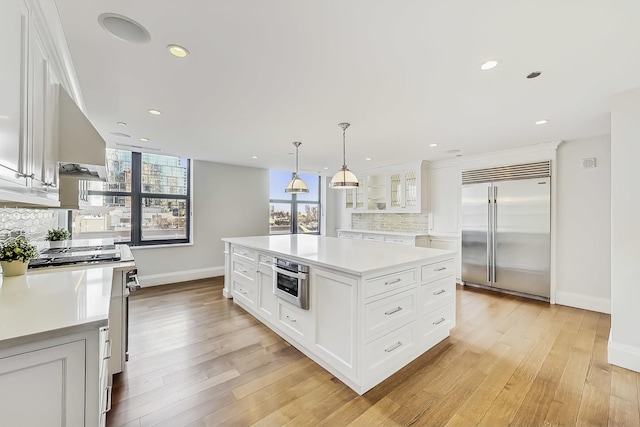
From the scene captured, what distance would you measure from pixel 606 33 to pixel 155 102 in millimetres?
3357

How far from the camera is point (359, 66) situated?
73.5 inches

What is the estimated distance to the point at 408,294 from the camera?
2264mm

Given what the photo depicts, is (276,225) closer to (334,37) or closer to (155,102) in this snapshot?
(155,102)

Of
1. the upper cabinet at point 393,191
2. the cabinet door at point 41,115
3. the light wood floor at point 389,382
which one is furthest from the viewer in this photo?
the upper cabinet at point 393,191

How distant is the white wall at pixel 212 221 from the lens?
16.0 feet

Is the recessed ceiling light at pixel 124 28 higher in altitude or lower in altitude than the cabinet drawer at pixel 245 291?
higher

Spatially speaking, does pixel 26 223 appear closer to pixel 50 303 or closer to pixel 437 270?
pixel 50 303

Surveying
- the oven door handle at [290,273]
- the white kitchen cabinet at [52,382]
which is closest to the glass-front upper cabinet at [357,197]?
the oven door handle at [290,273]

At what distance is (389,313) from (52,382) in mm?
1902

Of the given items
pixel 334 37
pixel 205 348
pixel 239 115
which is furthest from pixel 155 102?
pixel 205 348

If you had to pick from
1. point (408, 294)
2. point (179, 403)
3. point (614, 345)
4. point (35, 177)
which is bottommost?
point (179, 403)

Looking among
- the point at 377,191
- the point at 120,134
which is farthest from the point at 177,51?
the point at 377,191

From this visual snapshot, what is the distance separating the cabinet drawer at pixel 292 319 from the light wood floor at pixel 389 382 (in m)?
0.17

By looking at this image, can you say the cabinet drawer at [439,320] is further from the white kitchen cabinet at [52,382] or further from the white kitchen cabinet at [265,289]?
the white kitchen cabinet at [52,382]
